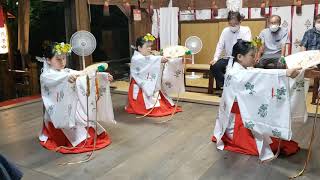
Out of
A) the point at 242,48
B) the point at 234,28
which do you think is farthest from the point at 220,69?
the point at 242,48

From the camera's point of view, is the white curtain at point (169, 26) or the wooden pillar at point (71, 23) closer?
the wooden pillar at point (71, 23)

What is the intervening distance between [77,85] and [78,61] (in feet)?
10.6

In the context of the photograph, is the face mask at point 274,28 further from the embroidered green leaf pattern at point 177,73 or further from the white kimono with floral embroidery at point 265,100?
the white kimono with floral embroidery at point 265,100

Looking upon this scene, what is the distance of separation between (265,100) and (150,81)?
2.06 meters

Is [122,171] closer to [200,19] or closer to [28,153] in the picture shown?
[28,153]

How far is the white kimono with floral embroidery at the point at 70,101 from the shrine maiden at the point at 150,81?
115 centimetres

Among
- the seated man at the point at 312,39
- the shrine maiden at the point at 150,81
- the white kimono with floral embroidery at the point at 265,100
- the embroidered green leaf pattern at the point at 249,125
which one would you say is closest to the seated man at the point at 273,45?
the seated man at the point at 312,39

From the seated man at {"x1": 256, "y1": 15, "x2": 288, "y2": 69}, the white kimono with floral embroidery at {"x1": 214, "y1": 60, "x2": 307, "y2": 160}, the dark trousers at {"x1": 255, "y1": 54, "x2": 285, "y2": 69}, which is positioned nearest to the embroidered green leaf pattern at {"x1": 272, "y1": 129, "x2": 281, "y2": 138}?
the white kimono with floral embroidery at {"x1": 214, "y1": 60, "x2": 307, "y2": 160}

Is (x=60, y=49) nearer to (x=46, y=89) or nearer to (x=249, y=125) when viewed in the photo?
(x=46, y=89)

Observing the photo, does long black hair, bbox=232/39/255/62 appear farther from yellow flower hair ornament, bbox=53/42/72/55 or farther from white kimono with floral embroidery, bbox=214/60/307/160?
yellow flower hair ornament, bbox=53/42/72/55

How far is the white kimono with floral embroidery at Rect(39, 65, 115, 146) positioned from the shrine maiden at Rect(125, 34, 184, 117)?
45.2 inches

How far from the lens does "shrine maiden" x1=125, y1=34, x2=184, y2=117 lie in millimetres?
4531

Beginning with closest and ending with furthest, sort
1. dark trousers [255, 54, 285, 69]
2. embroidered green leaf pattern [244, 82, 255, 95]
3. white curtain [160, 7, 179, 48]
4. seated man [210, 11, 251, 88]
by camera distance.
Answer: embroidered green leaf pattern [244, 82, 255, 95]
seated man [210, 11, 251, 88]
dark trousers [255, 54, 285, 69]
white curtain [160, 7, 179, 48]

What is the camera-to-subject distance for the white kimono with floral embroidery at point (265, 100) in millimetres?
2662
